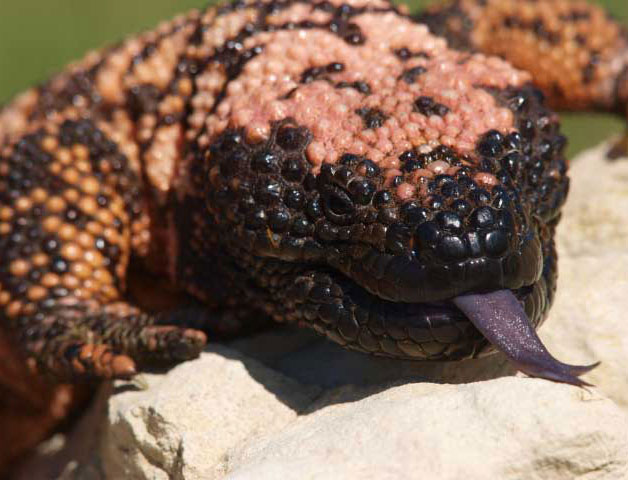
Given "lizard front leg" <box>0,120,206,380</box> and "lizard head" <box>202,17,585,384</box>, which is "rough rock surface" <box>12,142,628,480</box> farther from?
"lizard front leg" <box>0,120,206,380</box>

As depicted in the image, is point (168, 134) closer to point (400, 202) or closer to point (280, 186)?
point (280, 186)

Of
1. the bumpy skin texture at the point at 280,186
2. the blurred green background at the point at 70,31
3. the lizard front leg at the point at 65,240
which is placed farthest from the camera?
the blurred green background at the point at 70,31

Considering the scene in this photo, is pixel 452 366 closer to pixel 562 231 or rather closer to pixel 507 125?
pixel 507 125

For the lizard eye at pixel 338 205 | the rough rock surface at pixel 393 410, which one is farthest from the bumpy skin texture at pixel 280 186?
the rough rock surface at pixel 393 410

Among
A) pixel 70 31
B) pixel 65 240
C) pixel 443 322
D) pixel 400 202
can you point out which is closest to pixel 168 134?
pixel 65 240

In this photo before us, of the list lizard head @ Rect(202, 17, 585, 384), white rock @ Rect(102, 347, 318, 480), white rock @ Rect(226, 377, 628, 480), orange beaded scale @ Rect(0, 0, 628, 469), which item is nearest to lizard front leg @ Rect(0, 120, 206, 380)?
orange beaded scale @ Rect(0, 0, 628, 469)

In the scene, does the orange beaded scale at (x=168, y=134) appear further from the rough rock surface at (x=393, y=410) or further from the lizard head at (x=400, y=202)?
the rough rock surface at (x=393, y=410)

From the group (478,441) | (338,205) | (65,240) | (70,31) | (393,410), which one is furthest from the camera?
(70,31)
